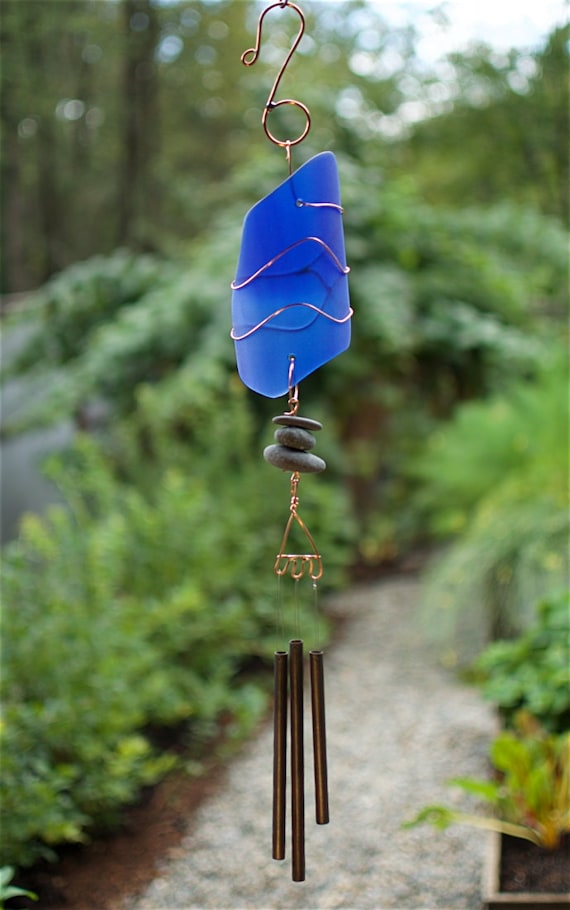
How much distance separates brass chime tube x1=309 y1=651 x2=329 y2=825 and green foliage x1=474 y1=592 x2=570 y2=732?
41.0 inches

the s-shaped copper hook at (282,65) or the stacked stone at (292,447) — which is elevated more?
the s-shaped copper hook at (282,65)

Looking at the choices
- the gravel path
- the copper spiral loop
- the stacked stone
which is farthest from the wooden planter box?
the stacked stone

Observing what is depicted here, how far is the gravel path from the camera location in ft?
6.61

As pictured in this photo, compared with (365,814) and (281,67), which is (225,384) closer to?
(365,814)

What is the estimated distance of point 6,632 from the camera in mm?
2088

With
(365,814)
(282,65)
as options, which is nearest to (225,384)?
(365,814)

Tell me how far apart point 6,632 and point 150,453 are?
2.39m

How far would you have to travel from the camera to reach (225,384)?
4.04m

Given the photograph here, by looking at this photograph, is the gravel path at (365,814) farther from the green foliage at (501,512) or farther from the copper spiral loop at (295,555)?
the copper spiral loop at (295,555)

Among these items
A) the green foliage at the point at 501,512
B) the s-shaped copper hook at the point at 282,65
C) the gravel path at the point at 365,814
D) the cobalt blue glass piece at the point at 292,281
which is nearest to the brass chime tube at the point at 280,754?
the cobalt blue glass piece at the point at 292,281

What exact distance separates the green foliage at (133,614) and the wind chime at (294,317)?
35 cm

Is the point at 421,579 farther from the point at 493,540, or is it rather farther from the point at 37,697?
the point at 37,697

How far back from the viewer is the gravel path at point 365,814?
202cm

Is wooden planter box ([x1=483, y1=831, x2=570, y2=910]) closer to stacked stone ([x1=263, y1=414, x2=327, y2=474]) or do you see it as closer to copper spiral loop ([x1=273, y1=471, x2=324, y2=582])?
copper spiral loop ([x1=273, y1=471, x2=324, y2=582])
